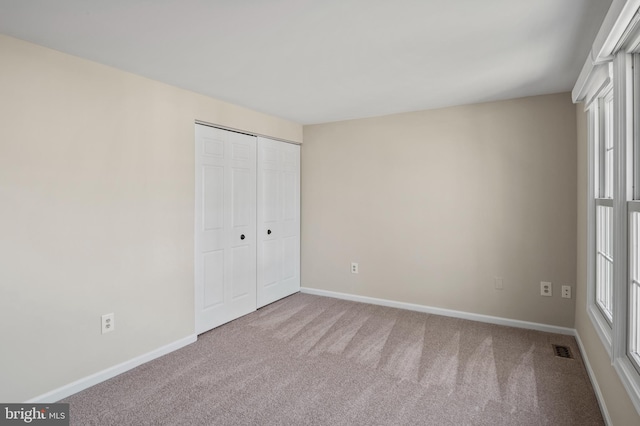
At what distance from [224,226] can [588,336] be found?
3.26m

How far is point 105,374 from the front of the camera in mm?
2387

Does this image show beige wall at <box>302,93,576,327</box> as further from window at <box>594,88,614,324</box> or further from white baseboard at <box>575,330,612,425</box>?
window at <box>594,88,614,324</box>

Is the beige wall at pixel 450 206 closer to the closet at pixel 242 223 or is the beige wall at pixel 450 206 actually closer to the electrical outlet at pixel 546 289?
the electrical outlet at pixel 546 289

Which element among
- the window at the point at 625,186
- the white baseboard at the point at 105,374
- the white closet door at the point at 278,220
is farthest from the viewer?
the white closet door at the point at 278,220

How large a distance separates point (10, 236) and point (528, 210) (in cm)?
410

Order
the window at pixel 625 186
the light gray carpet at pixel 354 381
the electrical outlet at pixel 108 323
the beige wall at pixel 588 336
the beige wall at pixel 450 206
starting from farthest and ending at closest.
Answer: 1. the beige wall at pixel 450 206
2. the electrical outlet at pixel 108 323
3. the light gray carpet at pixel 354 381
4. the beige wall at pixel 588 336
5. the window at pixel 625 186

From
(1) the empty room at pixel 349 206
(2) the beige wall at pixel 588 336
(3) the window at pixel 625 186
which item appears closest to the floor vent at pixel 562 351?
(1) the empty room at pixel 349 206

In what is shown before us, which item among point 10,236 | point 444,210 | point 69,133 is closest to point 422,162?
point 444,210

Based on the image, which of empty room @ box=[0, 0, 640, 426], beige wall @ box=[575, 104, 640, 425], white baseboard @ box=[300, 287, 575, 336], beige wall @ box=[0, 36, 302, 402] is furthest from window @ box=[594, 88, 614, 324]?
beige wall @ box=[0, 36, 302, 402]

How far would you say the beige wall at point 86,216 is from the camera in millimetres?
1980

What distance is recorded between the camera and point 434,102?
11.1 feet

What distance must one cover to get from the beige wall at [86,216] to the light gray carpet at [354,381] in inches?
12.9

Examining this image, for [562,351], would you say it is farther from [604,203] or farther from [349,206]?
[349,206]

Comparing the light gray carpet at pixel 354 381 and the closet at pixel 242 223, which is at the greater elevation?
the closet at pixel 242 223
